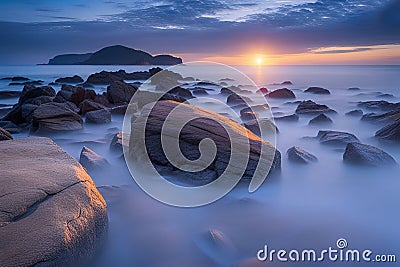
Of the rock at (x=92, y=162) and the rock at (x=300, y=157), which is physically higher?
the rock at (x=92, y=162)

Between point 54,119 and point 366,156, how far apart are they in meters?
6.69

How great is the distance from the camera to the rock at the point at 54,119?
7.48 metres

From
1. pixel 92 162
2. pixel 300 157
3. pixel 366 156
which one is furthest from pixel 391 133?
pixel 92 162

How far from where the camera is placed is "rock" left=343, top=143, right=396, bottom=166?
5062 millimetres

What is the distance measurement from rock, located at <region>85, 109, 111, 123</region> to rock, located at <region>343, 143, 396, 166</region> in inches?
253

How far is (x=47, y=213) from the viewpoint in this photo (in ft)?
7.56

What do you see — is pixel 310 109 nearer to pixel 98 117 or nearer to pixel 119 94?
pixel 98 117

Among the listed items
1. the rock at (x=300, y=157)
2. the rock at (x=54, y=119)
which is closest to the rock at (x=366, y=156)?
the rock at (x=300, y=157)

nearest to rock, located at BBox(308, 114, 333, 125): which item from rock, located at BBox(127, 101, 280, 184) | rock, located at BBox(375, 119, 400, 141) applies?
rock, located at BBox(375, 119, 400, 141)

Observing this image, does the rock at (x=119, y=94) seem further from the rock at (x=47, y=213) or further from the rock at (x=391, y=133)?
the rock at (x=47, y=213)

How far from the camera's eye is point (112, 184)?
14.9 feet

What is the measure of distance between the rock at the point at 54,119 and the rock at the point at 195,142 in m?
3.27

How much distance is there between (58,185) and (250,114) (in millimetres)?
7647

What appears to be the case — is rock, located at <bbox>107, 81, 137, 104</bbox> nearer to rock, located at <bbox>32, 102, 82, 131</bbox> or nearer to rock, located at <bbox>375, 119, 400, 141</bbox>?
rock, located at <bbox>32, 102, 82, 131</bbox>
